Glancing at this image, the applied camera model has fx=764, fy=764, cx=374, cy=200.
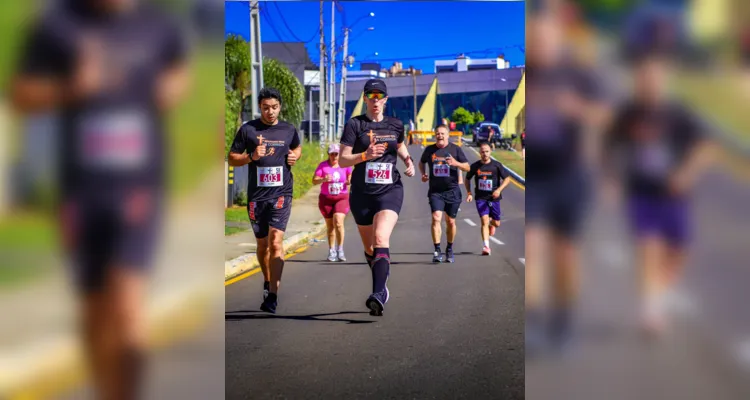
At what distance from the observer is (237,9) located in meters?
3.97

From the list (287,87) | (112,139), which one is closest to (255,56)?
(287,87)

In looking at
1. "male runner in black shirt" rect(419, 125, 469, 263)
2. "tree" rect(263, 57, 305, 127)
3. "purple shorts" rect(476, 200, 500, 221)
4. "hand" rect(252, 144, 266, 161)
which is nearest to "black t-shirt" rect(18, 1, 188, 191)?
"hand" rect(252, 144, 266, 161)

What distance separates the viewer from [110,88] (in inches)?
95.6

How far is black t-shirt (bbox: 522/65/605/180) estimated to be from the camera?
108 inches

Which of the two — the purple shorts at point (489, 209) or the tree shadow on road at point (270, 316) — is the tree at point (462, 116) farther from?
the purple shorts at point (489, 209)

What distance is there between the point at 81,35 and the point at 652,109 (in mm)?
1956

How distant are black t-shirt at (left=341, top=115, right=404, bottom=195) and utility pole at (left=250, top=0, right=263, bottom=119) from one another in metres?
0.59

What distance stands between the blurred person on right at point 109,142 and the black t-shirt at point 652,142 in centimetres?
157

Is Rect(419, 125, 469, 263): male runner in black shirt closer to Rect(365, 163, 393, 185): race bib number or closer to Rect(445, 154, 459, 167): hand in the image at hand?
Rect(445, 154, 459, 167): hand

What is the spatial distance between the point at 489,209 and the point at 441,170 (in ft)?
5.45

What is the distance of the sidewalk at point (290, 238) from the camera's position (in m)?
7.02

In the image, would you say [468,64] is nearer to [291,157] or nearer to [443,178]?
[291,157]

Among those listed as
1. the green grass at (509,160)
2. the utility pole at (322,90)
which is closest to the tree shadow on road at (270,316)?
the utility pole at (322,90)

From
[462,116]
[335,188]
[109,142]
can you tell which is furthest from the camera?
[335,188]
